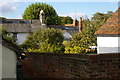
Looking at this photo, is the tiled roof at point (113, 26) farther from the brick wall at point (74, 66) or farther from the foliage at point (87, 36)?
the foliage at point (87, 36)

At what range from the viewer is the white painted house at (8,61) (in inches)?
302

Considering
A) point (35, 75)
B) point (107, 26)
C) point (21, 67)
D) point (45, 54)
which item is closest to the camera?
point (45, 54)

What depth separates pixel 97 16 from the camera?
139 feet

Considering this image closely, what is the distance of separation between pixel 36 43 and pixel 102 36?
63.5 ft

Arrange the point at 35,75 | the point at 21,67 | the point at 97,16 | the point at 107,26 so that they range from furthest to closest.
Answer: the point at 97,16 → the point at 107,26 → the point at 21,67 → the point at 35,75

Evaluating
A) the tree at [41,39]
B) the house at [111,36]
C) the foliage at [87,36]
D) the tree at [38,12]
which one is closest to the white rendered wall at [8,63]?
the house at [111,36]

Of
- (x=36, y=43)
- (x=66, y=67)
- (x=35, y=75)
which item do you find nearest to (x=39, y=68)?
(x=35, y=75)

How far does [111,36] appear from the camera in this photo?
536 inches

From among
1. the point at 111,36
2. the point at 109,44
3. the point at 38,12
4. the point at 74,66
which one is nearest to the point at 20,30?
the point at 38,12

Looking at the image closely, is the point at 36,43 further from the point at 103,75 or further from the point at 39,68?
the point at 103,75

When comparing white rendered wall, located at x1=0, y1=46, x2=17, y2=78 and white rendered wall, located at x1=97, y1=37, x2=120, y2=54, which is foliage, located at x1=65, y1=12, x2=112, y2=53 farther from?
white rendered wall, located at x1=0, y1=46, x2=17, y2=78

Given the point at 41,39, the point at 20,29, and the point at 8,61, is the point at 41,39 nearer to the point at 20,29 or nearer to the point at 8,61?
the point at 20,29

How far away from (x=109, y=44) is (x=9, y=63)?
324 inches

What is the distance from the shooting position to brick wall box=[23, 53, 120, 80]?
488 centimetres
